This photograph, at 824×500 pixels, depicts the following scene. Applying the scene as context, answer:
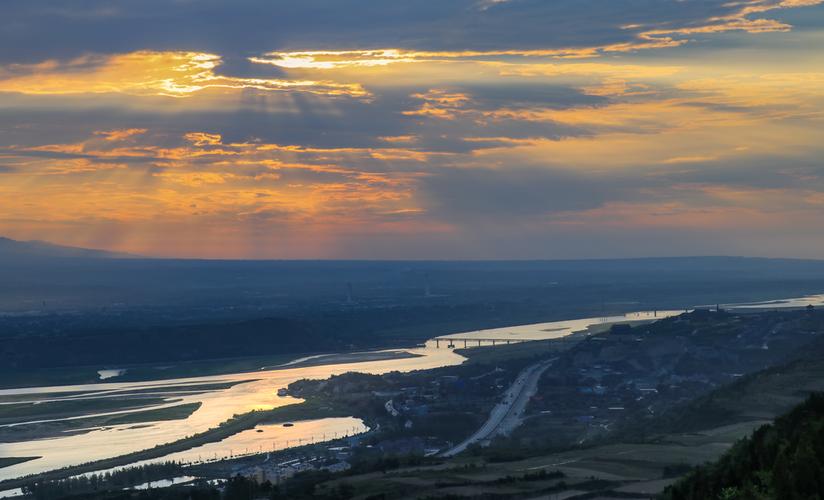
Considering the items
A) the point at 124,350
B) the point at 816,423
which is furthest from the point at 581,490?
the point at 124,350

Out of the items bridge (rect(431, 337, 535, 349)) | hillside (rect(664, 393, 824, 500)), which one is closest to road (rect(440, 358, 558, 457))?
bridge (rect(431, 337, 535, 349))

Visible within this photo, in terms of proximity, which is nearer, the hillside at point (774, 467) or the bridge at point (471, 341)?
the hillside at point (774, 467)

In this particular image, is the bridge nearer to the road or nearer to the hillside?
the road

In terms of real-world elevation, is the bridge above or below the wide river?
above

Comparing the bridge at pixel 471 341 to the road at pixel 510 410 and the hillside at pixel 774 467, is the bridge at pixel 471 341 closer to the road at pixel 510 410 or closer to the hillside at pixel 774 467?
the road at pixel 510 410

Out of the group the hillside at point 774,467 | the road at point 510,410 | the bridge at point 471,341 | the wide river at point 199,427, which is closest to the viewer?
the hillside at point 774,467

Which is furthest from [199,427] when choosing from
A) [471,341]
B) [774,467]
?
[471,341]

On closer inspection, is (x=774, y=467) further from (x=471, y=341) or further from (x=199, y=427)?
(x=471, y=341)

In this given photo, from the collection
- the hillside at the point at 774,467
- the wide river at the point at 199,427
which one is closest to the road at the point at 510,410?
the wide river at the point at 199,427
